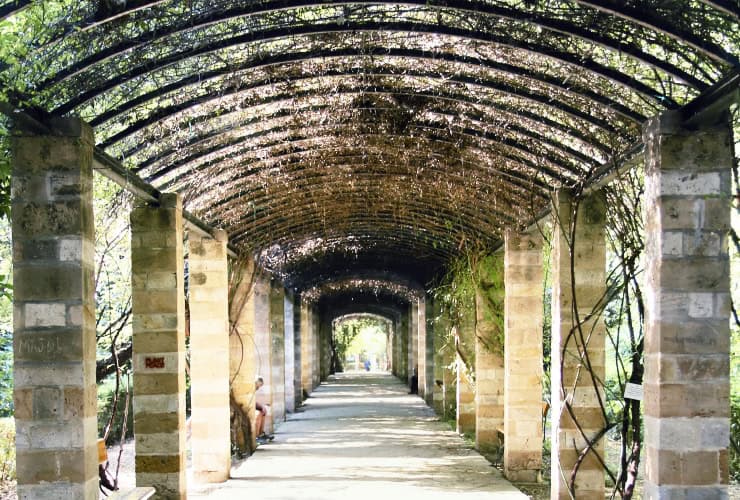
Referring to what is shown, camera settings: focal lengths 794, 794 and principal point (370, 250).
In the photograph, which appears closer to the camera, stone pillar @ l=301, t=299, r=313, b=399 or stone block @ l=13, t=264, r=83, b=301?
stone block @ l=13, t=264, r=83, b=301

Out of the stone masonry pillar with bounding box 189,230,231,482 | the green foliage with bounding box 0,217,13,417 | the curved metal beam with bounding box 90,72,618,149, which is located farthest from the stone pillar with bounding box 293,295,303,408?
the curved metal beam with bounding box 90,72,618,149

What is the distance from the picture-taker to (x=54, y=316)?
436cm

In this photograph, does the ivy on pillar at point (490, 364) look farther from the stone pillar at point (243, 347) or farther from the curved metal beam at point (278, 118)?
the curved metal beam at point (278, 118)

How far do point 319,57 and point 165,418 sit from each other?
303cm

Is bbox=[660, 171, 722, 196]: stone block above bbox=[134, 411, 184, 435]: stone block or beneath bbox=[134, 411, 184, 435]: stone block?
above

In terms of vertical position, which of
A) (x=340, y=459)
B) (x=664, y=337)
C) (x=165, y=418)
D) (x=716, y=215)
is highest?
(x=716, y=215)

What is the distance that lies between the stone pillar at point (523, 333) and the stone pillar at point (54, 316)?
5462 millimetres

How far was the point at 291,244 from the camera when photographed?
1262 cm

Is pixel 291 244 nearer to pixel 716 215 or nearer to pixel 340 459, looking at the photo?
pixel 340 459

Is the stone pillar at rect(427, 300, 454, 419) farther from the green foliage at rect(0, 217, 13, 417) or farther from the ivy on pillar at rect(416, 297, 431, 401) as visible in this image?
the green foliage at rect(0, 217, 13, 417)

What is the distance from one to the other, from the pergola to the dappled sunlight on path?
279cm

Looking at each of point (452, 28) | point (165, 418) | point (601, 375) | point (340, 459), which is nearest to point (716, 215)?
point (452, 28)

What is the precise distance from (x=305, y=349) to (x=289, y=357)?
379cm

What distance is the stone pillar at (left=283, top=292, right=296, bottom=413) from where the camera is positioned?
663 inches
